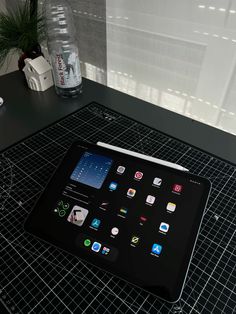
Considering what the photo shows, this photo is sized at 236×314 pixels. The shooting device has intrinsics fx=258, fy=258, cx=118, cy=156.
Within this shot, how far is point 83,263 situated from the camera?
0.47 metres

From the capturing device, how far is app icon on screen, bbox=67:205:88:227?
0.50 m

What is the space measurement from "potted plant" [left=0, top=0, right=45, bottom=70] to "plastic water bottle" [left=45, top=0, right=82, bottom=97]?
5 cm

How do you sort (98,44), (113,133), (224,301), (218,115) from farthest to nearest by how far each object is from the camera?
→ (98,44) → (218,115) → (113,133) → (224,301)

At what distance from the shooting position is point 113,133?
751 mm

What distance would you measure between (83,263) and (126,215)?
117 mm

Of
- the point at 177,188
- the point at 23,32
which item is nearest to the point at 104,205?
the point at 177,188

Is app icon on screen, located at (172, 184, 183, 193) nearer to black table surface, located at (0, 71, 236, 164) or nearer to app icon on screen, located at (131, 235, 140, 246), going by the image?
app icon on screen, located at (131, 235, 140, 246)

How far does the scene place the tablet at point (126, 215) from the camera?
1.45ft

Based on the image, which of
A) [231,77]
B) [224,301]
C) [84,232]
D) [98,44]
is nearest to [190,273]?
[224,301]

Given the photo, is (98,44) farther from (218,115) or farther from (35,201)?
(35,201)

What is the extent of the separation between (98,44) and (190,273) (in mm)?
926

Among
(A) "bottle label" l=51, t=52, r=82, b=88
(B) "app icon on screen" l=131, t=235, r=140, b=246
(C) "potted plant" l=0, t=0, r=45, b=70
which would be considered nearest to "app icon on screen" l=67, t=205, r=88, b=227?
(B) "app icon on screen" l=131, t=235, r=140, b=246

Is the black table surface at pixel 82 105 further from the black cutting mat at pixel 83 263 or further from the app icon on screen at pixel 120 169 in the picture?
the app icon on screen at pixel 120 169

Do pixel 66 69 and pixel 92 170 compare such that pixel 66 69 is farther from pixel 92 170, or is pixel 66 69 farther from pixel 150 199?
pixel 150 199
